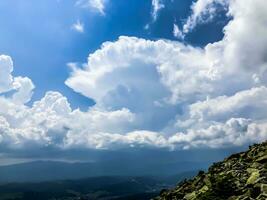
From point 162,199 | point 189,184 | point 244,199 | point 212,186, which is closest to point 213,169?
point 189,184

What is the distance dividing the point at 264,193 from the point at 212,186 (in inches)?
298

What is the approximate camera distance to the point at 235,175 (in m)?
49.0

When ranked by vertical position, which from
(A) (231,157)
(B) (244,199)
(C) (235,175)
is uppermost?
(A) (231,157)

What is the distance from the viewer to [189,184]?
196 feet

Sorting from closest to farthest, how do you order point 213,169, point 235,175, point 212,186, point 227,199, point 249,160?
1. point 227,199
2. point 212,186
3. point 235,175
4. point 249,160
5. point 213,169

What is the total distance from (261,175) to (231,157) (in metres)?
23.1

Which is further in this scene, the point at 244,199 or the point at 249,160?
the point at 249,160

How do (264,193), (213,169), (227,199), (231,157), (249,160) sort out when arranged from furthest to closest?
(231,157)
(213,169)
(249,160)
(227,199)
(264,193)

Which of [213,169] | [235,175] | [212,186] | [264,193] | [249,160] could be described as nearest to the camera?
[264,193]

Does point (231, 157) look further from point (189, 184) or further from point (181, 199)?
point (181, 199)

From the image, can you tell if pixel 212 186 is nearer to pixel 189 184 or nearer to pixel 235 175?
pixel 235 175

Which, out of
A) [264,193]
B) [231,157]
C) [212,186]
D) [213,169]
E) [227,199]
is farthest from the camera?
[231,157]

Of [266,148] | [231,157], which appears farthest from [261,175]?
[231,157]

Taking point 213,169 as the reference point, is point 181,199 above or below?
below
